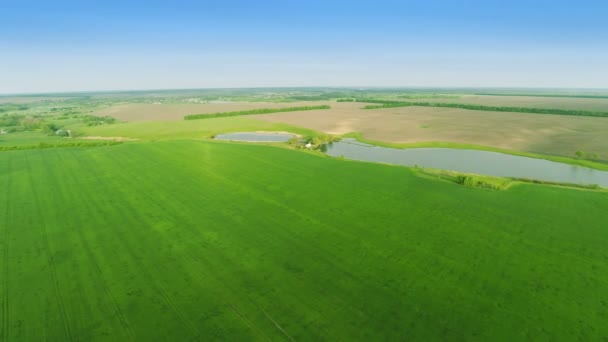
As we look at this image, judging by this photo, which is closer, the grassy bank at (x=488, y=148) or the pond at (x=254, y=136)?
the grassy bank at (x=488, y=148)

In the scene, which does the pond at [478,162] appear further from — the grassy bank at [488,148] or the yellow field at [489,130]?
the yellow field at [489,130]

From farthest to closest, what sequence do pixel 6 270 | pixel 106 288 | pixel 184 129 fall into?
pixel 184 129 → pixel 6 270 → pixel 106 288

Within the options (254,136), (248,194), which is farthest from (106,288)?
(254,136)

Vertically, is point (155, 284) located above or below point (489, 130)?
below

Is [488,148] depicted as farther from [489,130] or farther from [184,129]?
[184,129]

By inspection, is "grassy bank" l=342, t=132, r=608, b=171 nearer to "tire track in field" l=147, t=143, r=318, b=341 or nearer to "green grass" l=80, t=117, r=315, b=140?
"green grass" l=80, t=117, r=315, b=140

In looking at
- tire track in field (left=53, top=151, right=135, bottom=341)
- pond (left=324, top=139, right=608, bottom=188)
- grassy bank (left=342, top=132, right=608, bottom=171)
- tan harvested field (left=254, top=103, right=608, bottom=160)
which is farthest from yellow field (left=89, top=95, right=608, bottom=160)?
tire track in field (left=53, top=151, right=135, bottom=341)

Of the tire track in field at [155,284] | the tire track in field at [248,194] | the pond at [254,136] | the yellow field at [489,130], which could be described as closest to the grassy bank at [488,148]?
the yellow field at [489,130]
